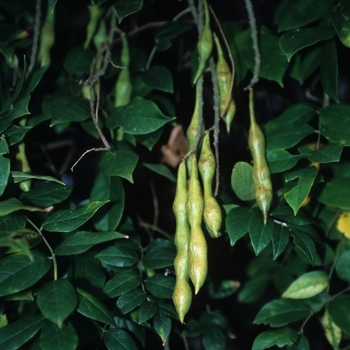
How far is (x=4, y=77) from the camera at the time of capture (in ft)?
5.22

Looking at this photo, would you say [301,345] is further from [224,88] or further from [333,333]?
[224,88]

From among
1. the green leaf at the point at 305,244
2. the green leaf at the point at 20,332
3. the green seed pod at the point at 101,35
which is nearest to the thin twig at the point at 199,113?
the green leaf at the point at 305,244

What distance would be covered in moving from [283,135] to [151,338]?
1108 millimetres

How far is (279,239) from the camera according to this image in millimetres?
1109

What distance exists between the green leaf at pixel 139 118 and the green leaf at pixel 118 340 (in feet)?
1.72

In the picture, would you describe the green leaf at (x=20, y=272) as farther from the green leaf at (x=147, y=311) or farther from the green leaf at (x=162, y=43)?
the green leaf at (x=162, y=43)

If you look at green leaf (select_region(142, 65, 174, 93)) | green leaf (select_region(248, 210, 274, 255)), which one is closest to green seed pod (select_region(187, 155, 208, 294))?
green leaf (select_region(248, 210, 274, 255))

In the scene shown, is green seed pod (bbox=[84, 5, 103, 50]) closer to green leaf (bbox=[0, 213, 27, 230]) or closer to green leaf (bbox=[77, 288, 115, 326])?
green leaf (bbox=[0, 213, 27, 230])

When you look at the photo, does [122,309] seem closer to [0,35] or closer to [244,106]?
[0,35]

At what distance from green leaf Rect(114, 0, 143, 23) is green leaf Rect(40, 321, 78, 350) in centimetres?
79

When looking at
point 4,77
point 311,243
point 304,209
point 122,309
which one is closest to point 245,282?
point 304,209

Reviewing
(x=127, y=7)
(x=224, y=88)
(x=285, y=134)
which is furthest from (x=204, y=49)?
(x=285, y=134)

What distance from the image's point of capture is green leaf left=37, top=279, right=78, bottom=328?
832 mm

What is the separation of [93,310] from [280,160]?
65 centimetres
